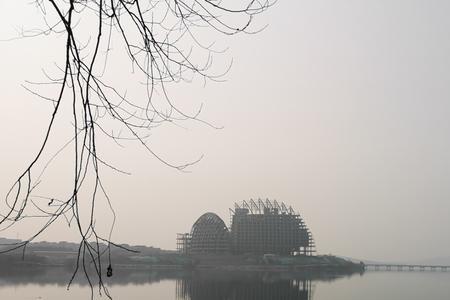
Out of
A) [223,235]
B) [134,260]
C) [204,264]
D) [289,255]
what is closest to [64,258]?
[134,260]

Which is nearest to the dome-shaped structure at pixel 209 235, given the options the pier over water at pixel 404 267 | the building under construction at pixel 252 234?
the building under construction at pixel 252 234

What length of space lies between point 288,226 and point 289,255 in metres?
4.97

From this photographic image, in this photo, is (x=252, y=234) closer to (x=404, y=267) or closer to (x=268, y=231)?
(x=268, y=231)

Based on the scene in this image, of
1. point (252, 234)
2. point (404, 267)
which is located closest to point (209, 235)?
point (252, 234)

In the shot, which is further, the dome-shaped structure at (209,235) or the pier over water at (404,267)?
the pier over water at (404,267)

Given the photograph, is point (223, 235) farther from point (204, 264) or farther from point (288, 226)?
point (204, 264)

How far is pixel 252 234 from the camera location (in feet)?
336

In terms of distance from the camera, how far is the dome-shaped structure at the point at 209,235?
334 feet

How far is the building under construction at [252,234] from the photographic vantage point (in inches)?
4038

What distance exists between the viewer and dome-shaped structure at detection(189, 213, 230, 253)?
101750 millimetres

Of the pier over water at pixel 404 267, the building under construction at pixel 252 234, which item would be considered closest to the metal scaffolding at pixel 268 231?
the building under construction at pixel 252 234

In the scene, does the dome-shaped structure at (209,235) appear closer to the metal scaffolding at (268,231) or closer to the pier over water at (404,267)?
the metal scaffolding at (268,231)

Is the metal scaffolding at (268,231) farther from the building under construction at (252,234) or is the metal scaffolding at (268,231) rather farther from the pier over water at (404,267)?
the pier over water at (404,267)

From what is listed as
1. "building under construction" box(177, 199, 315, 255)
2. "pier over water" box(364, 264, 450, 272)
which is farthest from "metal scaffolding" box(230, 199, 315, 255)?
"pier over water" box(364, 264, 450, 272)
